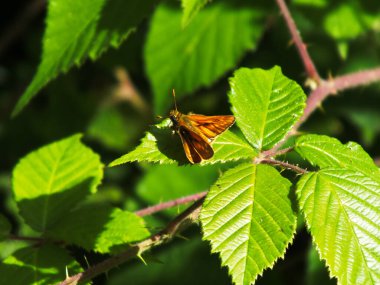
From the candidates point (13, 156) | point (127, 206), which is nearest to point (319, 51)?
point (127, 206)

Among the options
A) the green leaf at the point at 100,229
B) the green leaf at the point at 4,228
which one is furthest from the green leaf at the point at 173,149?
the green leaf at the point at 4,228

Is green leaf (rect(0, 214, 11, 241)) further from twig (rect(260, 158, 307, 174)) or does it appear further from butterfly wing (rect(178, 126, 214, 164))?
twig (rect(260, 158, 307, 174))

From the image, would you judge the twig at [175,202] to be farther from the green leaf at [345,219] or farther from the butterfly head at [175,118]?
the green leaf at [345,219]

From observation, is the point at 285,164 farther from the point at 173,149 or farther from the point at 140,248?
the point at 140,248

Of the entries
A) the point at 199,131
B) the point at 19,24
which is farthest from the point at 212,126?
the point at 19,24

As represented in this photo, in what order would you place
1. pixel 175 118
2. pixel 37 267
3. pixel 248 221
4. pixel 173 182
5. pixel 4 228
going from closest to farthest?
pixel 248 221 → pixel 175 118 → pixel 37 267 → pixel 4 228 → pixel 173 182
